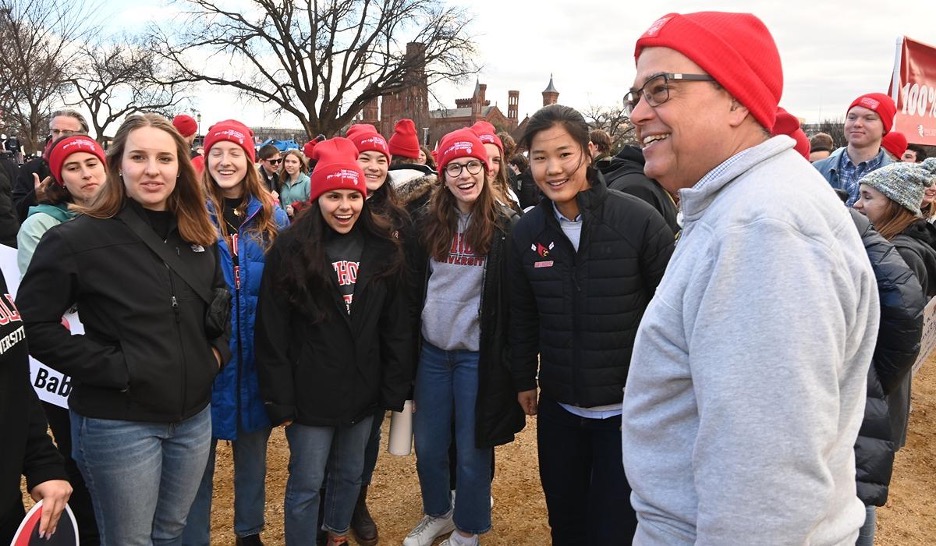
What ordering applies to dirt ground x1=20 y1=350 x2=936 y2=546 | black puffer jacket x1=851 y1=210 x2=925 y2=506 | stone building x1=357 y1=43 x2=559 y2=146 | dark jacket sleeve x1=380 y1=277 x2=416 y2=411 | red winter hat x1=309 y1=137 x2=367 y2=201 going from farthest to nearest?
stone building x1=357 y1=43 x2=559 y2=146 → dirt ground x1=20 y1=350 x2=936 y2=546 → dark jacket sleeve x1=380 y1=277 x2=416 y2=411 → red winter hat x1=309 y1=137 x2=367 y2=201 → black puffer jacket x1=851 y1=210 x2=925 y2=506

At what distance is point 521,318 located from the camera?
2.96m

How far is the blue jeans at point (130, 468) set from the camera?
7.30 feet

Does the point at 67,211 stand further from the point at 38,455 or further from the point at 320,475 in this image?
the point at 320,475

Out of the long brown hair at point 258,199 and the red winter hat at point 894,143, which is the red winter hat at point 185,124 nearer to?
the long brown hair at point 258,199

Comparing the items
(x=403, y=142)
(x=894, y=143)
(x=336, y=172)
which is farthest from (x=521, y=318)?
(x=894, y=143)

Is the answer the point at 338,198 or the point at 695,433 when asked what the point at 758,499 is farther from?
the point at 338,198

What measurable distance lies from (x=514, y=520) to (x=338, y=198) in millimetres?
2317

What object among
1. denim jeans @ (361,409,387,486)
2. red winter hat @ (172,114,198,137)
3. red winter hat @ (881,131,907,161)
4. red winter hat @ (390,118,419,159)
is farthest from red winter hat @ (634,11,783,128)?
red winter hat @ (172,114,198,137)

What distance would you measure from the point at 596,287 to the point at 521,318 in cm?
50

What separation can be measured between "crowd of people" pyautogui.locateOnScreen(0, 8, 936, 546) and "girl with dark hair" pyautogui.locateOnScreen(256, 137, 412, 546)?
1 cm

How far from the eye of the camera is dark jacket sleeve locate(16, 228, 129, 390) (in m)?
2.13

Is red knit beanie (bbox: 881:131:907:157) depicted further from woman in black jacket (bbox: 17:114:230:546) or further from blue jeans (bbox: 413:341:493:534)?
woman in black jacket (bbox: 17:114:230:546)

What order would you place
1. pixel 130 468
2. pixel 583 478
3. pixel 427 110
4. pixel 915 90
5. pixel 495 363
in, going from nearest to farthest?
1. pixel 130 468
2. pixel 583 478
3. pixel 495 363
4. pixel 915 90
5. pixel 427 110

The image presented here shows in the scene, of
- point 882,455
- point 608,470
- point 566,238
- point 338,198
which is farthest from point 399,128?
point 882,455
